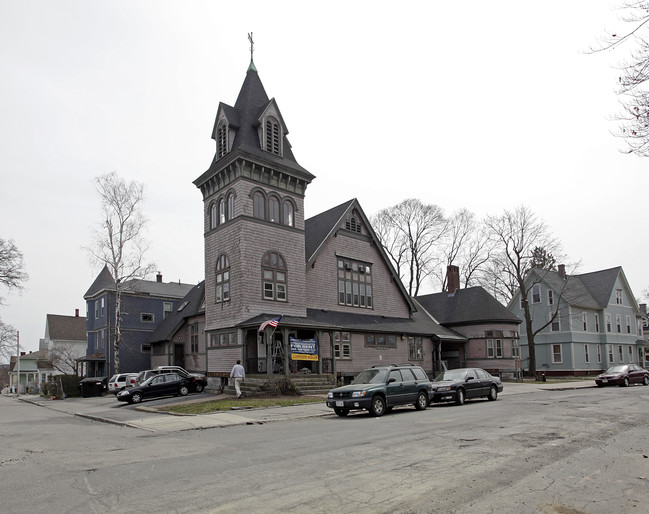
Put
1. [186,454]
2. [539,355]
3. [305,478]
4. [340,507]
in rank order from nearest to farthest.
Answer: [340,507] < [305,478] < [186,454] < [539,355]

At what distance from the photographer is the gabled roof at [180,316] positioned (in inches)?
1456

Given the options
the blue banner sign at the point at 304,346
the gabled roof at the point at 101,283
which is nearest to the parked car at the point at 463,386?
the blue banner sign at the point at 304,346

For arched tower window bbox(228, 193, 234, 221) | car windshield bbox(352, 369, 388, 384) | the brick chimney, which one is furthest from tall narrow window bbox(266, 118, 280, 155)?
the brick chimney

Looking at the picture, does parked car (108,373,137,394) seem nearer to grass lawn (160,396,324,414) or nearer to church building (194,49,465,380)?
church building (194,49,465,380)

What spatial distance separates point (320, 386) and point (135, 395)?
8923 mm

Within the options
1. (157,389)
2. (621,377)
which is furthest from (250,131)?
(621,377)

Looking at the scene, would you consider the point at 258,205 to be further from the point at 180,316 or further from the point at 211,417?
the point at 180,316

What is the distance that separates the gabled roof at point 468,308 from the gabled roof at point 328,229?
5451 millimetres

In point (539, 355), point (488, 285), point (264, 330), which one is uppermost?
point (488, 285)

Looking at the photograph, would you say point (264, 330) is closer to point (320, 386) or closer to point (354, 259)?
point (320, 386)

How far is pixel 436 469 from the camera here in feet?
27.8

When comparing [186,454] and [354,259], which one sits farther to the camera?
[354,259]

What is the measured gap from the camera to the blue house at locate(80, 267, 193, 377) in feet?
146

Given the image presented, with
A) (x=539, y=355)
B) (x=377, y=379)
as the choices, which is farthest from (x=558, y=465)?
(x=539, y=355)
